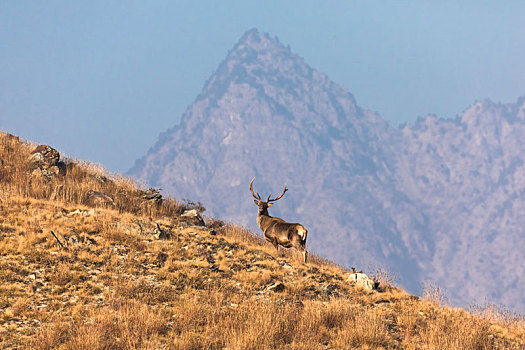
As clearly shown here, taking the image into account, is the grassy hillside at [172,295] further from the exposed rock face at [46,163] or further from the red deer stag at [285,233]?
the exposed rock face at [46,163]

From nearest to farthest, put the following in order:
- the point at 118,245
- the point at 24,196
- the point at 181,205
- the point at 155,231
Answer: the point at 118,245
the point at 155,231
the point at 24,196
the point at 181,205

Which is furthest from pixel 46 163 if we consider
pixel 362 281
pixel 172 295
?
pixel 362 281

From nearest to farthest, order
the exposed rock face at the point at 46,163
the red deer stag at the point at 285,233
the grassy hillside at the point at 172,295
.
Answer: the grassy hillside at the point at 172,295, the red deer stag at the point at 285,233, the exposed rock face at the point at 46,163

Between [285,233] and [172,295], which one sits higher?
[285,233]

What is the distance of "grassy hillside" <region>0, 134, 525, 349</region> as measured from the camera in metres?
9.38

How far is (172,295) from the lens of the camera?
1153 cm

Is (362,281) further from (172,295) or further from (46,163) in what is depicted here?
(46,163)

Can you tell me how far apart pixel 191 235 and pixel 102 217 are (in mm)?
3073

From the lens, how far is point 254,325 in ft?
31.2

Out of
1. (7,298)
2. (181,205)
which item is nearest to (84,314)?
(7,298)

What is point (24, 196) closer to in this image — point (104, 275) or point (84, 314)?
point (104, 275)

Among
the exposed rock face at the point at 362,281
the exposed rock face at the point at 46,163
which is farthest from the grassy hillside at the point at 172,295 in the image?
the exposed rock face at the point at 46,163

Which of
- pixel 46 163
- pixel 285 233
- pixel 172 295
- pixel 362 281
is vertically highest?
pixel 46 163

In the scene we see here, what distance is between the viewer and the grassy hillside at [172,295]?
9.38 metres
